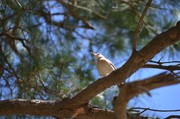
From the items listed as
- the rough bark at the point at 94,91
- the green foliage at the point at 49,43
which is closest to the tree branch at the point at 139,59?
the rough bark at the point at 94,91

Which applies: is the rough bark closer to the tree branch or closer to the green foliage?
the tree branch

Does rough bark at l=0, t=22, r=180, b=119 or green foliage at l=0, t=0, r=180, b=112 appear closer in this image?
rough bark at l=0, t=22, r=180, b=119

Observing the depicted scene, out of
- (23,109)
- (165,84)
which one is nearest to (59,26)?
(23,109)

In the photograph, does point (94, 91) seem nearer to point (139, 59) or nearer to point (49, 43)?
point (139, 59)

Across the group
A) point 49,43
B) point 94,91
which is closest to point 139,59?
point 94,91

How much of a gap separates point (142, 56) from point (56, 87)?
625 mm

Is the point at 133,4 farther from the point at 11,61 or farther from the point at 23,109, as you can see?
the point at 23,109

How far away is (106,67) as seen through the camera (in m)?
1.56

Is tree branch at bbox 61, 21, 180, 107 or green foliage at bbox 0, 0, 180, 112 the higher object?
green foliage at bbox 0, 0, 180, 112

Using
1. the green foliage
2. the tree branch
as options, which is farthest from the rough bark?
the green foliage

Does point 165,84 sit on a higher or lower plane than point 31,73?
lower

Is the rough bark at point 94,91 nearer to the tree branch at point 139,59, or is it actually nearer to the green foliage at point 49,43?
the tree branch at point 139,59

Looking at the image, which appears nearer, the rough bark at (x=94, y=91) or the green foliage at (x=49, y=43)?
the rough bark at (x=94, y=91)

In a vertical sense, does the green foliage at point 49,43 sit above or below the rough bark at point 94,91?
above
